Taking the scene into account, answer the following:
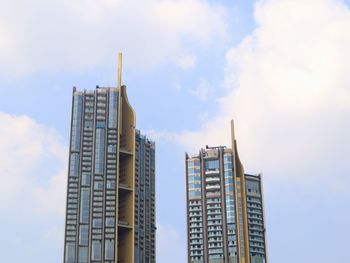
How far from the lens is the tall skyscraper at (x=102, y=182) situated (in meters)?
173

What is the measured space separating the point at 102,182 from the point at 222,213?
39254mm

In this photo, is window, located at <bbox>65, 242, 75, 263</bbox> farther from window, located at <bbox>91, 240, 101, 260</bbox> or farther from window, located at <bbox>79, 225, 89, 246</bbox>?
window, located at <bbox>91, 240, 101, 260</bbox>

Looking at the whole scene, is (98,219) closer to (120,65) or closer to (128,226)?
(128,226)

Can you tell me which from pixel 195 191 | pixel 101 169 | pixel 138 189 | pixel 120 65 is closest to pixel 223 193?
pixel 195 191

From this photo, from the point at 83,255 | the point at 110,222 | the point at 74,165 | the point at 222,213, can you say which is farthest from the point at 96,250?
the point at 222,213

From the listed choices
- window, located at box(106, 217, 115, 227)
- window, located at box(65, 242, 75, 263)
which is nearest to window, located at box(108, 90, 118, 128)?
window, located at box(106, 217, 115, 227)

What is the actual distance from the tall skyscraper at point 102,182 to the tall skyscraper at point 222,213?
663 inches

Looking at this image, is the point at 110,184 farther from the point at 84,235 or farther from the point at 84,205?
the point at 84,235

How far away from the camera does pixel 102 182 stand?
179 metres

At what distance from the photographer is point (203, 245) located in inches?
7446

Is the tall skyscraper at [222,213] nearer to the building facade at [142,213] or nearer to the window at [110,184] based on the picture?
the building facade at [142,213]

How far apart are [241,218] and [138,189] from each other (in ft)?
110

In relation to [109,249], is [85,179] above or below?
above

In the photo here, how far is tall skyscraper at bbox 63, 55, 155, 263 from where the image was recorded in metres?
173
